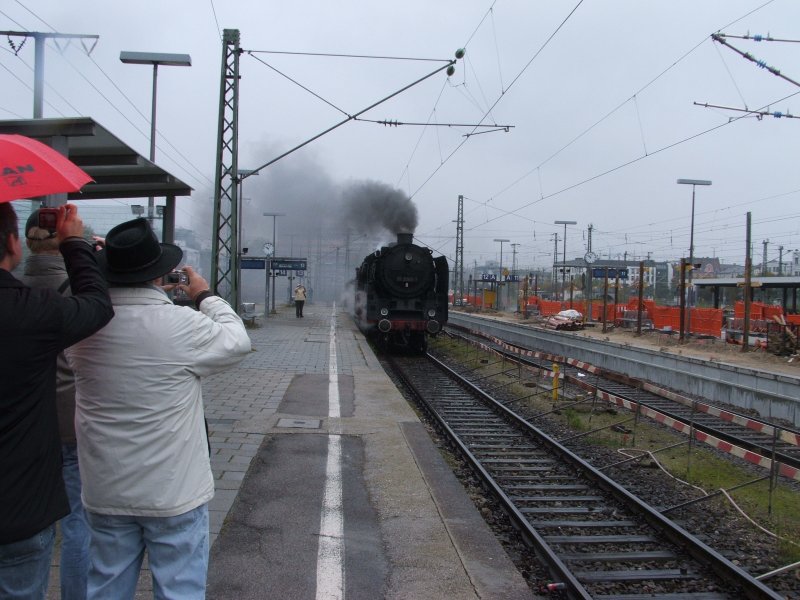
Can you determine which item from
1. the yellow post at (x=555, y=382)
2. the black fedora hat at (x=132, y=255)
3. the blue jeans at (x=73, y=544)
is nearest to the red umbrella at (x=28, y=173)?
the black fedora hat at (x=132, y=255)

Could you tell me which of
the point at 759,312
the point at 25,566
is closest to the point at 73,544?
the point at 25,566

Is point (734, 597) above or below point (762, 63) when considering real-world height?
below

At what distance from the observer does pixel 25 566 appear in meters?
2.02

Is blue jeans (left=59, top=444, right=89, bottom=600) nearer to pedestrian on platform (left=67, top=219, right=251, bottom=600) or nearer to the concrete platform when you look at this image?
pedestrian on platform (left=67, top=219, right=251, bottom=600)

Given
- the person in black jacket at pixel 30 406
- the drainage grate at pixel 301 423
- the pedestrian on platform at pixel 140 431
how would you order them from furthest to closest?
the drainage grate at pixel 301 423, the pedestrian on platform at pixel 140 431, the person in black jacket at pixel 30 406

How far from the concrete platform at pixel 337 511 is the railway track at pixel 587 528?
20.0 inches

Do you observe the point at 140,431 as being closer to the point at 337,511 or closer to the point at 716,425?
the point at 337,511

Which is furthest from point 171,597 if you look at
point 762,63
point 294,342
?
point 294,342

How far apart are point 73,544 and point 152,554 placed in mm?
671

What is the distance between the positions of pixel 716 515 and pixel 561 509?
1346 millimetres

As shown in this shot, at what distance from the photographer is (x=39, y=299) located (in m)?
1.97

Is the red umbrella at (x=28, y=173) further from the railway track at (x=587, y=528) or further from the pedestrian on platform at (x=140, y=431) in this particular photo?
the railway track at (x=587, y=528)

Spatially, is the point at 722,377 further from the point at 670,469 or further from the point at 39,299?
the point at 39,299

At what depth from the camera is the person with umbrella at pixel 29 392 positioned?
6.29 ft
